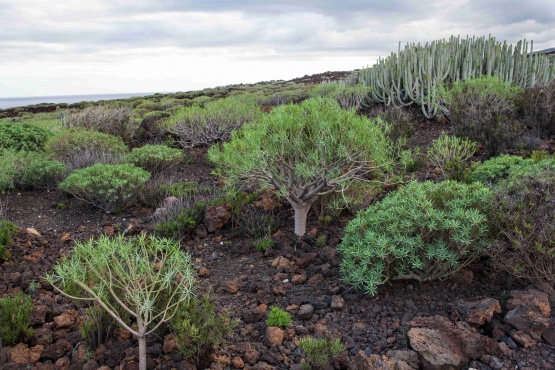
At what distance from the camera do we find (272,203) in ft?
20.2

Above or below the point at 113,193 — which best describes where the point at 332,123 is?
above

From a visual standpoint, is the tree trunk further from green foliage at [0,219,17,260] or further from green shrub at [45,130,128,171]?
green shrub at [45,130,128,171]

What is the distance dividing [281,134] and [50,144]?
7.18 metres

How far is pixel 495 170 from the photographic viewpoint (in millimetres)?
6000

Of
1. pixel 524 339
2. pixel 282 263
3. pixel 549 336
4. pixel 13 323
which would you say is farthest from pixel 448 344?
pixel 13 323

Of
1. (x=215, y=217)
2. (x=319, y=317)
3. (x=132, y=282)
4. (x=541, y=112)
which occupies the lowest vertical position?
(x=319, y=317)

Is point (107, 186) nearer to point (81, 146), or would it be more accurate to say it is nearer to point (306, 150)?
point (306, 150)

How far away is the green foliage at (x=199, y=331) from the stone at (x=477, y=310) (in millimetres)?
1693

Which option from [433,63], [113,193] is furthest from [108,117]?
[433,63]

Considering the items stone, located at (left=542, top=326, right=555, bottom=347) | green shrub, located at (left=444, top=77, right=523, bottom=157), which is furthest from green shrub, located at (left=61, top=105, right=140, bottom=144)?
stone, located at (left=542, top=326, right=555, bottom=347)

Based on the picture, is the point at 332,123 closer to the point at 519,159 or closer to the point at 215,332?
the point at 215,332

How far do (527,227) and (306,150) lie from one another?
2.23 meters

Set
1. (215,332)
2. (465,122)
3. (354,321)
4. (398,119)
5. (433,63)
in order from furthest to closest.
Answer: (433,63), (398,119), (465,122), (354,321), (215,332)

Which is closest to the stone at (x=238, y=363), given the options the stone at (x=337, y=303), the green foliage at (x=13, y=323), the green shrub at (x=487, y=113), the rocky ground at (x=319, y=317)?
the rocky ground at (x=319, y=317)
